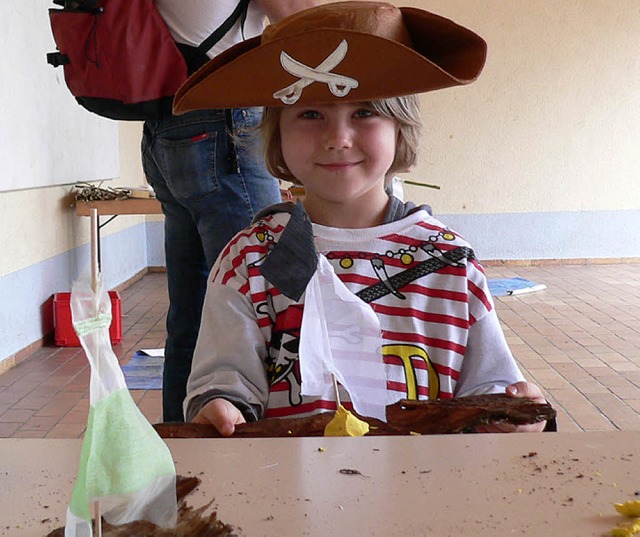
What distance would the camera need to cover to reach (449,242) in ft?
5.34

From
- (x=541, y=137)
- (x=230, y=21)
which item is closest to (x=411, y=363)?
(x=230, y=21)

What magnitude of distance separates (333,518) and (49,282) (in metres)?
4.28

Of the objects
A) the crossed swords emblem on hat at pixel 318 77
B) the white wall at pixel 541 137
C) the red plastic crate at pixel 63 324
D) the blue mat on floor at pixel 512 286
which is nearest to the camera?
the crossed swords emblem on hat at pixel 318 77

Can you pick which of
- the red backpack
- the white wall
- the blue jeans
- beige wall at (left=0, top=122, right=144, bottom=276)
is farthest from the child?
the white wall

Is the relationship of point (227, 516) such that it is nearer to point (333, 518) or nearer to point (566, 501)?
point (333, 518)

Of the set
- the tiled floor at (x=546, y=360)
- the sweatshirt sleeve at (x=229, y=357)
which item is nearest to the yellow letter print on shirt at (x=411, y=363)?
the sweatshirt sleeve at (x=229, y=357)

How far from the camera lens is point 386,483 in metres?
0.81

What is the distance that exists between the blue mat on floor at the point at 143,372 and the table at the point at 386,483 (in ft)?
9.32

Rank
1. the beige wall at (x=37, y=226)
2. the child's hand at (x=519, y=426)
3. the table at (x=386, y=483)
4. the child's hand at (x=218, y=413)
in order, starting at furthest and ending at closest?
the beige wall at (x=37, y=226), the child's hand at (x=218, y=413), the child's hand at (x=519, y=426), the table at (x=386, y=483)

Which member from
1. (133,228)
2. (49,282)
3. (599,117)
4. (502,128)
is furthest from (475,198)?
(49,282)

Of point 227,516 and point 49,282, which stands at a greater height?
point 227,516

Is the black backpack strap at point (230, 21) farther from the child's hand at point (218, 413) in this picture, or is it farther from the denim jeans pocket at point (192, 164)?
the child's hand at point (218, 413)

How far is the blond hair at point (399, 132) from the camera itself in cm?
162

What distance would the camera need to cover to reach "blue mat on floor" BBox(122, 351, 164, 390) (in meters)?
3.75
